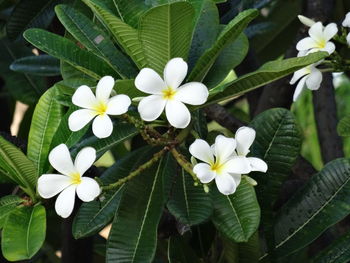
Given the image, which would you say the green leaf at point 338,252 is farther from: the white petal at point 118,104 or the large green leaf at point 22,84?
the large green leaf at point 22,84

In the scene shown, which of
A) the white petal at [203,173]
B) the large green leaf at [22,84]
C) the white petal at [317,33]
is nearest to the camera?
the white petal at [203,173]

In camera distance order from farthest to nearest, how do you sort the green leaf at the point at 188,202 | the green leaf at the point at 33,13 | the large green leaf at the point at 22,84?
the large green leaf at the point at 22,84 → the green leaf at the point at 33,13 → the green leaf at the point at 188,202

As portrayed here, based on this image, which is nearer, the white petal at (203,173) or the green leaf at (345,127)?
the white petal at (203,173)

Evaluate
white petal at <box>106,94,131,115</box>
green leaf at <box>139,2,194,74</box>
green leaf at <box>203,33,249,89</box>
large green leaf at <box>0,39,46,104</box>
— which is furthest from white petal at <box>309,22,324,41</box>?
large green leaf at <box>0,39,46,104</box>

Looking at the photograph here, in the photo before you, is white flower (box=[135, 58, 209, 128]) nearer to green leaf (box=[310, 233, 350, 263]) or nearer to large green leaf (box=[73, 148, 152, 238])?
large green leaf (box=[73, 148, 152, 238])

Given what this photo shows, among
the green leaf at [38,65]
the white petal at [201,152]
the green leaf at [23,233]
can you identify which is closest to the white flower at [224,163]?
the white petal at [201,152]

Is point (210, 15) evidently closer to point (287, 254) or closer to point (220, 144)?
point (220, 144)

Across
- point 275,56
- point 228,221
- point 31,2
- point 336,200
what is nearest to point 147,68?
point 228,221
